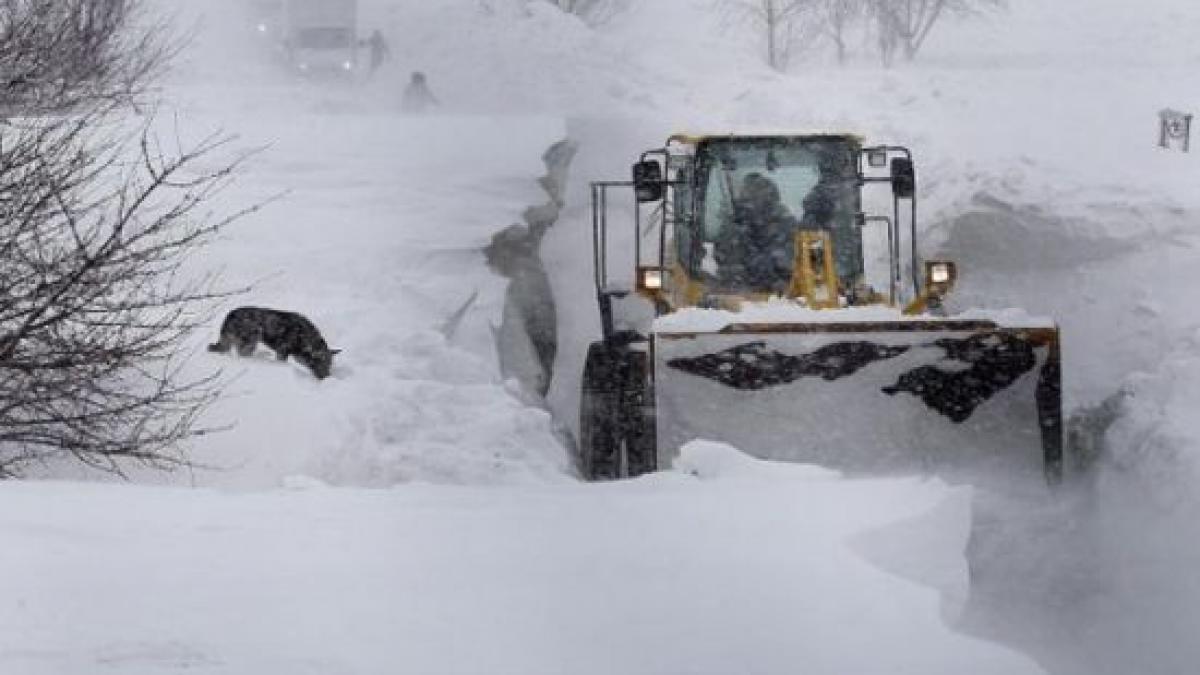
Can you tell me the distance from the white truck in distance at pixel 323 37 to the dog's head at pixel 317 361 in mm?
25551

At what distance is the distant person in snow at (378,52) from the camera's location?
35000 mm

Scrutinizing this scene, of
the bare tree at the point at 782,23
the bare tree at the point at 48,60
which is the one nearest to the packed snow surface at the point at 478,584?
the bare tree at the point at 48,60

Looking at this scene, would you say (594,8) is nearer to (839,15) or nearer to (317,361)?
(839,15)

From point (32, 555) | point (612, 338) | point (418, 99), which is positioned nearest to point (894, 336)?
point (612, 338)

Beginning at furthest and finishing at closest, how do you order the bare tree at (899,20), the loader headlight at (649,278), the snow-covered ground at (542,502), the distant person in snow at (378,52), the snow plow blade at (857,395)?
the bare tree at (899,20) → the distant person in snow at (378,52) → the loader headlight at (649,278) → the snow plow blade at (857,395) → the snow-covered ground at (542,502)

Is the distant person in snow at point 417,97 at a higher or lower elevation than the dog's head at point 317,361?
higher

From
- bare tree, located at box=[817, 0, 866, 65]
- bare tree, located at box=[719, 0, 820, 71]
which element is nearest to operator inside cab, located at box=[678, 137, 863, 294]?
bare tree, located at box=[719, 0, 820, 71]

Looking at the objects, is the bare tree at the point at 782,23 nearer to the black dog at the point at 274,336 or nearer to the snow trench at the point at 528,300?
the snow trench at the point at 528,300

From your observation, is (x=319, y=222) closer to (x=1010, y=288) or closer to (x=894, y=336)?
(x=1010, y=288)

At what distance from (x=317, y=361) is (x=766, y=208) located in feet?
A: 9.93

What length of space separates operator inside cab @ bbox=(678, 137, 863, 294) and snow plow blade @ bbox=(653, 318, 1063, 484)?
6.68ft

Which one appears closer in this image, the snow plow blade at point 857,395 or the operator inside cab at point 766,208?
the snow plow blade at point 857,395

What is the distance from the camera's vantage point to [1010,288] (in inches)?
650

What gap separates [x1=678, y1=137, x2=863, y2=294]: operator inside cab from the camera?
1029 centimetres
